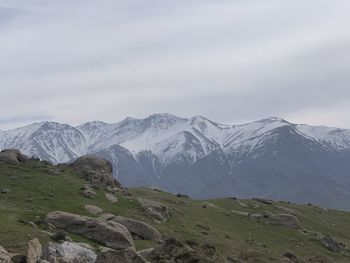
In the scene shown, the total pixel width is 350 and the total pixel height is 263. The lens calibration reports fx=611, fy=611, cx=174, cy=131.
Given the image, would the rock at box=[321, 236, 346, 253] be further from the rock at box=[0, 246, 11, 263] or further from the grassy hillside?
the rock at box=[0, 246, 11, 263]

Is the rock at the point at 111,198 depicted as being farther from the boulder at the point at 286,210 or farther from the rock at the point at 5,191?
the boulder at the point at 286,210

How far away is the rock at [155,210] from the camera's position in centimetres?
7900

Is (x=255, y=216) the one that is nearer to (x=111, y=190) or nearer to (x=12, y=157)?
(x=111, y=190)

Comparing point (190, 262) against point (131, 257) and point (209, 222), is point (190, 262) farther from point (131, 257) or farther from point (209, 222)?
point (209, 222)

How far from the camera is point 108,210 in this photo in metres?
74.9

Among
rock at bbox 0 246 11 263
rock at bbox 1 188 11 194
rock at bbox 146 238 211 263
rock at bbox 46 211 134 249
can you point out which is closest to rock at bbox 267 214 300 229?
rock at bbox 1 188 11 194

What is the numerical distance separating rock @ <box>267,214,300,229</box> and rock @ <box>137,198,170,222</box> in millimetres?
22081

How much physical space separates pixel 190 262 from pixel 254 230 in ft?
164

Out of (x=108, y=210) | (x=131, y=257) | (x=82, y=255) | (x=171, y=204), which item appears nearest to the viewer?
(x=131, y=257)

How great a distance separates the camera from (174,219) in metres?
82.4

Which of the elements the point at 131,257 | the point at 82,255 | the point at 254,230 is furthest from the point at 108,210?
the point at 131,257

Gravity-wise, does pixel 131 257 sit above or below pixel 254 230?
above

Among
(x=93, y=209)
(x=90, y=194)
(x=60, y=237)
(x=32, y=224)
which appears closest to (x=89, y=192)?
(x=90, y=194)

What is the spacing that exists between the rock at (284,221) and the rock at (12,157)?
132ft
